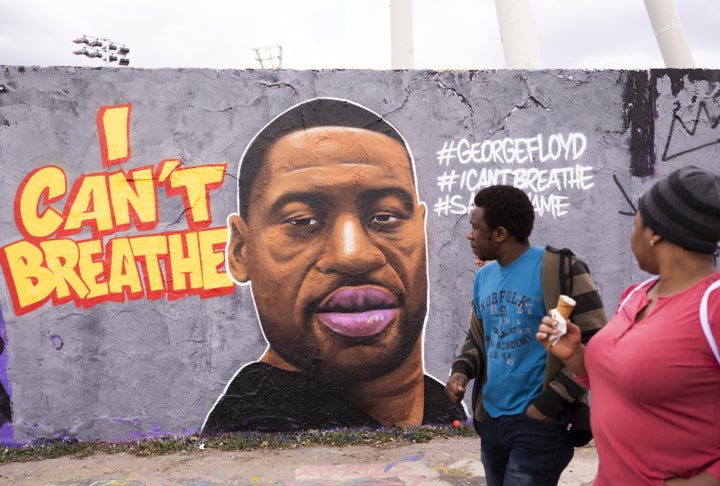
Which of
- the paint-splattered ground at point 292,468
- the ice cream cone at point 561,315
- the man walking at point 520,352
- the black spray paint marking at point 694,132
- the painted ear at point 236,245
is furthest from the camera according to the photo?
the black spray paint marking at point 694,132

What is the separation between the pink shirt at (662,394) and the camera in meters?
1.61

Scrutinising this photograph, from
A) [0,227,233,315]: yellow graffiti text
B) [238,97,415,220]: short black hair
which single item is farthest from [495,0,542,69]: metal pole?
[0,227,233,315]: yellow graffiti text

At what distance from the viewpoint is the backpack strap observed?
1.58 meters

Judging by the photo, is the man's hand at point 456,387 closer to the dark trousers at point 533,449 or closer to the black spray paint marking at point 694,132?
the dark trousers at point 533,449

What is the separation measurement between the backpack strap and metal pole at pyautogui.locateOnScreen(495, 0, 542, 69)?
64.8 feet

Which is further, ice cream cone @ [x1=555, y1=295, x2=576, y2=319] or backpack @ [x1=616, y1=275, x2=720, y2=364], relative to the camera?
ice cream cone @ [x1=555, y1=295, x2=576, y2=319]

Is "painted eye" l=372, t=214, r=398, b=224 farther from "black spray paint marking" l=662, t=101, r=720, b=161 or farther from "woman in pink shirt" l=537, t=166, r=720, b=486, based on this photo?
"woman in pink shirt" l=537, t=166, r=720, b=486

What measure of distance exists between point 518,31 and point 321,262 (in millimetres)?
18270

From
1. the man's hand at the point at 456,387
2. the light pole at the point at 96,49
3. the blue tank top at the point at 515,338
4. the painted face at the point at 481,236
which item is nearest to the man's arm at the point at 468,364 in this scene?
the man's hand at the point at 456,387

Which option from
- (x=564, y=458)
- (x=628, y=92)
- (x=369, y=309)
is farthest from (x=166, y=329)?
(x=628, y=92)

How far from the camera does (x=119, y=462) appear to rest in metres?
4.60

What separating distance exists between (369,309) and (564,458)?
2.73 meters

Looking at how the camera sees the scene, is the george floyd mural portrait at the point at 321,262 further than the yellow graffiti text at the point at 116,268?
Yes

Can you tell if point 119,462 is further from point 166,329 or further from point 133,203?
point 133,203
